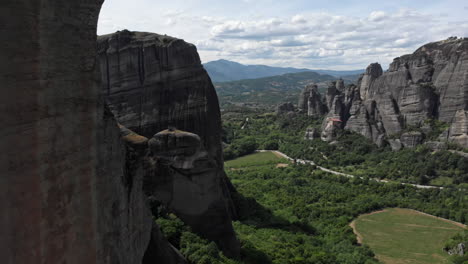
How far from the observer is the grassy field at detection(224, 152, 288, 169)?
63.7 m

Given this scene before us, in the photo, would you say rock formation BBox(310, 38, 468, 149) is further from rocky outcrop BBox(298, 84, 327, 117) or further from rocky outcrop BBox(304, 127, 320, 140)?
rocky outcrop BBox(298, 84, 327, 117)

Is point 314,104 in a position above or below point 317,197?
above

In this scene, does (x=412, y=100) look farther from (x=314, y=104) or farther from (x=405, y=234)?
A: (x=405, y=234)

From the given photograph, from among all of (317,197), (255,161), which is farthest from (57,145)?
(255,161)

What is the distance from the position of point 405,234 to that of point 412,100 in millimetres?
35230

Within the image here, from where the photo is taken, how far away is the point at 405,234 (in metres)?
33.4

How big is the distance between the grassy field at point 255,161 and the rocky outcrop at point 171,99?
35.0 m

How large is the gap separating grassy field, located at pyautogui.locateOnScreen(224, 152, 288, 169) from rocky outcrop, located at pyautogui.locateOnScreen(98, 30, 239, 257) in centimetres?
3499

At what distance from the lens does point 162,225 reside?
17922 millimetres

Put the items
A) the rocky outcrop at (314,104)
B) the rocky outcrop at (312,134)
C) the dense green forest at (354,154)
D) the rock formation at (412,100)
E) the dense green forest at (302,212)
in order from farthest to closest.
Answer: the rocky outcrop at (314,104) → the rocky outcrop at (312,134) → the rock formation at (412,100) → the dense green forest at (354,154) → the dense green forest at (302,212)

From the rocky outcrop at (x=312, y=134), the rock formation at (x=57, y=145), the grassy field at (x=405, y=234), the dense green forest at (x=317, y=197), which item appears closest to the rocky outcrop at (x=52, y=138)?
the rock formation at (x=57, y=145)

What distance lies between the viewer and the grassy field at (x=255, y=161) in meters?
63.7

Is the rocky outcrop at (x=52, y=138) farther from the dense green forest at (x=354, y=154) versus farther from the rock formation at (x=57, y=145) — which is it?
the dense green forest at (x=354, y=154)

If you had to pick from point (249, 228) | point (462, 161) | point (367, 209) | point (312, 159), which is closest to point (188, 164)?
point (249, 228)
